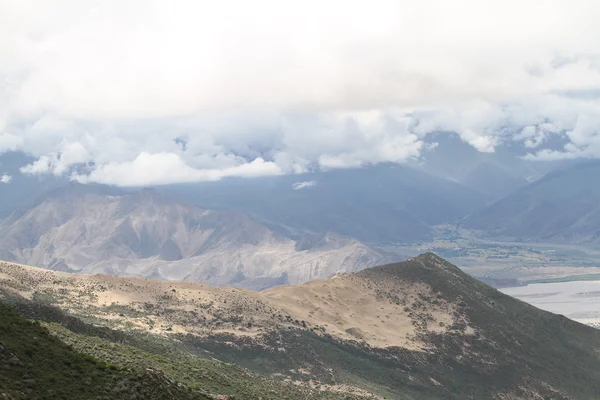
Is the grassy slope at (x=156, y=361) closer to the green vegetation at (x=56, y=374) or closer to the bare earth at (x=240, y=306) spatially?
the green vegetation at (x=56, y=374)

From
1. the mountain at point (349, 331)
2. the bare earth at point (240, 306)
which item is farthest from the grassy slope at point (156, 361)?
the bare earth at point (240, 306)

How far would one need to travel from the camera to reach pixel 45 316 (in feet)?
234

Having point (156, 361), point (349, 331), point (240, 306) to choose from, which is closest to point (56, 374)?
point (156, 361)

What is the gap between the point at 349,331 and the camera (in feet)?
463

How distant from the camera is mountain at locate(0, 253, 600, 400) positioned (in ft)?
329

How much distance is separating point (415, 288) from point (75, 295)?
8803 cm

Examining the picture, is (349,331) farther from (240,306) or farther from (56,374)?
(56,374)

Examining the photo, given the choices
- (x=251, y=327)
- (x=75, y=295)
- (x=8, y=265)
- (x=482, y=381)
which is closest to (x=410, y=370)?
(x=482, y=381)

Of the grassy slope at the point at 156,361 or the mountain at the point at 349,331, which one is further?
the mountain at the point at 349,331

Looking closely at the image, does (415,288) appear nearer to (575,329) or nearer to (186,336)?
(575,329)

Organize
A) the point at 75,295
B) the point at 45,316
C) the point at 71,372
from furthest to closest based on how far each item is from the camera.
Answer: the point at 75,295, the point at 45,316, the point at 71,372

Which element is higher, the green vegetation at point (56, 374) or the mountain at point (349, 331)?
the green vegetation at point (56, 374)

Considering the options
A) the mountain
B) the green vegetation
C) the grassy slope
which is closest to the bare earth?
the mountain

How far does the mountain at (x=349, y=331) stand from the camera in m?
100
